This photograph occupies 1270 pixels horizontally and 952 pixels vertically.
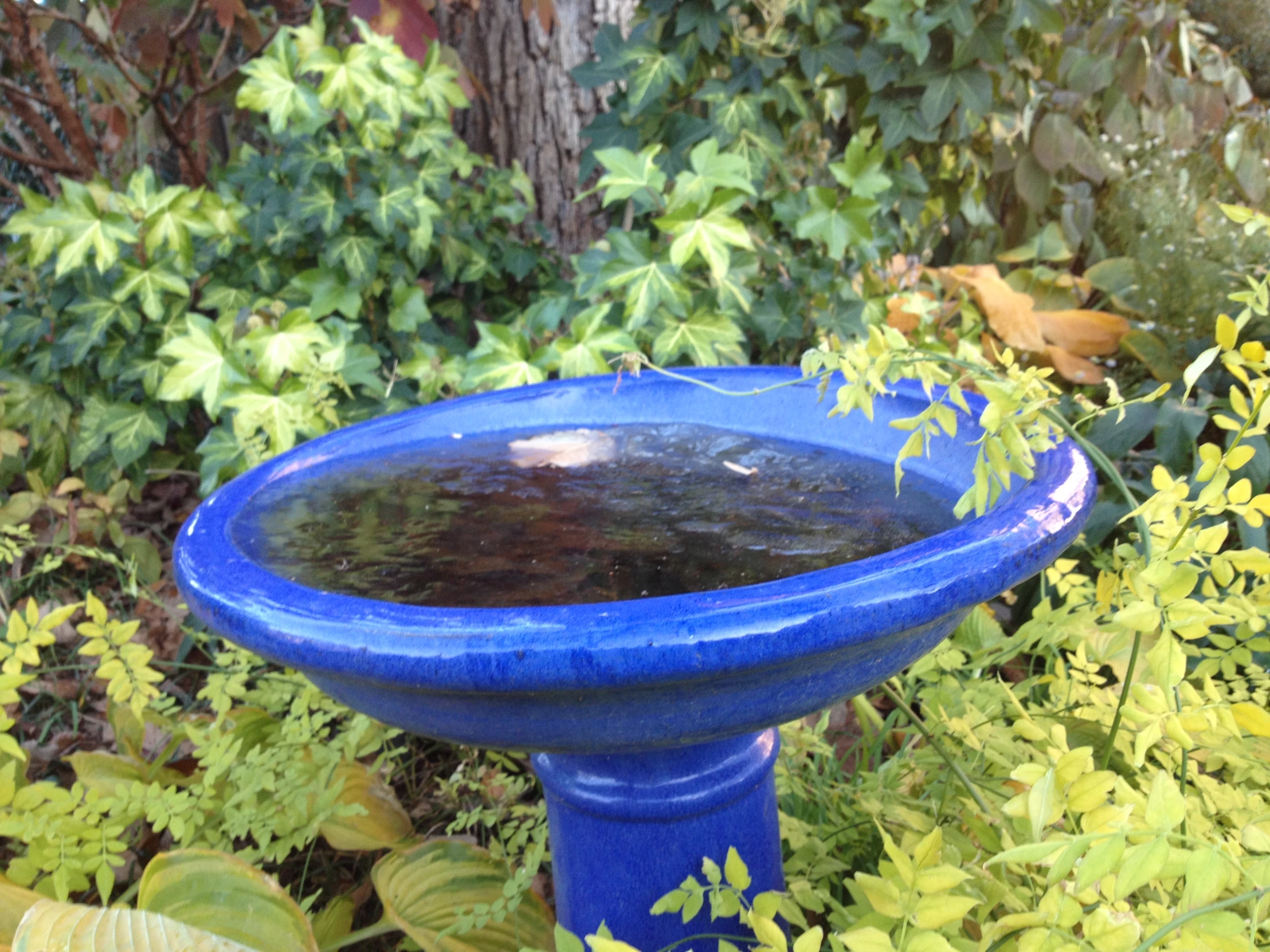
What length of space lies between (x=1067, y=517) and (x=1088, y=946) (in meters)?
0.36

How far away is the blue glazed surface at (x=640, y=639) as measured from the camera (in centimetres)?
73

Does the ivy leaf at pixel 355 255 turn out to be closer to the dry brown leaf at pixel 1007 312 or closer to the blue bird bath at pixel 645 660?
the blue bird bath at pixel 645 660

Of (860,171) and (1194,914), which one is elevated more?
(860,171)

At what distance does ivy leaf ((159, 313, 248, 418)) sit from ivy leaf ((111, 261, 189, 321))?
291 mm

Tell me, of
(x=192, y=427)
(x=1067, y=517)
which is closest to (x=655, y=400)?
(x=1067, y=517)

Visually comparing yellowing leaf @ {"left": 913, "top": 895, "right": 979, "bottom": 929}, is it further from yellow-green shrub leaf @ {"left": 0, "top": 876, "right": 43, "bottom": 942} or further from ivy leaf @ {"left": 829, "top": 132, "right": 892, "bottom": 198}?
ivy leaf @ {"left": 829, "top": 132, "right": 892, "bottom": 198}

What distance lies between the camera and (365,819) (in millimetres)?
1605

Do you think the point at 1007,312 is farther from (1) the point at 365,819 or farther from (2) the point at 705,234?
(1) the point at 365,819

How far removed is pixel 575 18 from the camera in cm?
316

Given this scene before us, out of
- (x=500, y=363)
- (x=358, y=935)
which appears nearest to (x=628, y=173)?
(x=500, y=363)

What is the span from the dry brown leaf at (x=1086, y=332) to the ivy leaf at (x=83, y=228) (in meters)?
2.58

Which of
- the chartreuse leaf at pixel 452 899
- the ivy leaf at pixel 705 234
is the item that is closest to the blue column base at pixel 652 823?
the chartreuse leaf at pixel 452 899

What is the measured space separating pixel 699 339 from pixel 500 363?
1.53 feet

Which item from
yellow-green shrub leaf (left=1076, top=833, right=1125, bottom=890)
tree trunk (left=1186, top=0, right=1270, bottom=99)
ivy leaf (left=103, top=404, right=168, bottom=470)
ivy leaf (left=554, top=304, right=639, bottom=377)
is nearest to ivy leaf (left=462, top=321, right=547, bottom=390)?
ivy leaf (left=554, top=304, right=639, bottom=377)
